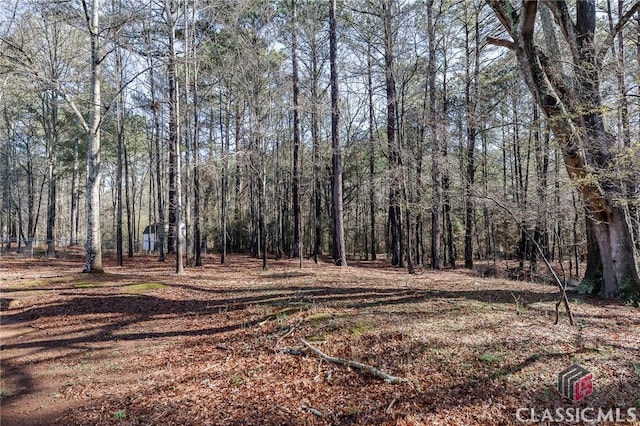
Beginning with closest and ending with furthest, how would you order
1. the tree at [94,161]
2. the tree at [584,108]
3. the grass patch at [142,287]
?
the tree at [584,108] < the grass patch at [142,287] < the tree at [94,161]

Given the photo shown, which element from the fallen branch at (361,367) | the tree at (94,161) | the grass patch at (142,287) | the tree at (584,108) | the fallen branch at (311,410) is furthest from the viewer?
the tree at (94,161)

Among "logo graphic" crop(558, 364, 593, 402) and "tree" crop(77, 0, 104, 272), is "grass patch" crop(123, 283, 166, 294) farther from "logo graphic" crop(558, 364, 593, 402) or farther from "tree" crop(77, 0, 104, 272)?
"logo graphic" crop(558, 364, 593, 402)

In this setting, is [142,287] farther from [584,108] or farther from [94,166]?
[584,108]

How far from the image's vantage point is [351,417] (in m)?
3.10

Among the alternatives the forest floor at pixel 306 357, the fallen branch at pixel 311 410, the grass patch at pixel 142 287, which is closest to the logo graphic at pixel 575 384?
the forest floor at pixel 306 357

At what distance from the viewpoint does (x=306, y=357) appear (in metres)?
4.23

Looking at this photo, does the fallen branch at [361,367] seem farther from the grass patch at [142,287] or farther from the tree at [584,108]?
the grass patch at [142,287]

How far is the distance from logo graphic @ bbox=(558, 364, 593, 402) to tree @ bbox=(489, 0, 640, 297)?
3315 mm

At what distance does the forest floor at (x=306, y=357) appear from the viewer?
323 centimetres

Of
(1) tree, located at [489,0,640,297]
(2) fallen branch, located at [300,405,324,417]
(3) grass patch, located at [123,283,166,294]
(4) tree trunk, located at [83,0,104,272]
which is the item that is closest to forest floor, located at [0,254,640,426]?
(2) fallen branch, located at [300,405,324,417]

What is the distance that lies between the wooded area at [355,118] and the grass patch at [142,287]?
2.48 m

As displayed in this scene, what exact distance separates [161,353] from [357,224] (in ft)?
74.5

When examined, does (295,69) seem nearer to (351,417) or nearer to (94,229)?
(94,229)

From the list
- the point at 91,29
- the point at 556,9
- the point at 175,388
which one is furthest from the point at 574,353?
the point at 91,29
